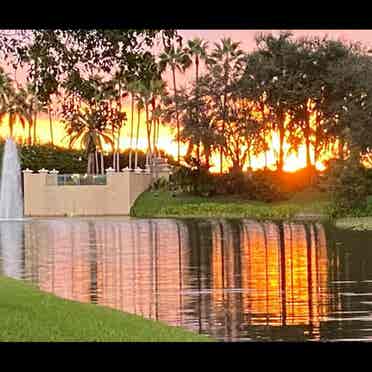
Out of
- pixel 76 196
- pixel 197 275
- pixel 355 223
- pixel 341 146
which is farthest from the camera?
pixel 76 196

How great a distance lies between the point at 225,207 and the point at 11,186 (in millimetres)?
16445

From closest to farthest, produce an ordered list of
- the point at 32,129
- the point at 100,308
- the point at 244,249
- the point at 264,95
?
1. the point at 100,308
2. the point at 244,249
3. the point at 264,95
4. the point at 32,129

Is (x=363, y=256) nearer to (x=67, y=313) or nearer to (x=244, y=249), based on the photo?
(x=244, y=249)

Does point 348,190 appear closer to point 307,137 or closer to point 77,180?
point 307,137

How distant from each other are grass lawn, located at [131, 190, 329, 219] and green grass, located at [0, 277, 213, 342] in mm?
41485

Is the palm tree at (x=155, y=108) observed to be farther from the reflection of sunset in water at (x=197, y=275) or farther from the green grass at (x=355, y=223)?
the reflection of sunset in water at (x=197, y=275)

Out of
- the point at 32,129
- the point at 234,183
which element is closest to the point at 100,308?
the point at 234,183

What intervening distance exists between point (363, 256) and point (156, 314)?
40.7 ft

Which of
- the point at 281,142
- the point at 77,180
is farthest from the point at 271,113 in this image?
the point at 77,180

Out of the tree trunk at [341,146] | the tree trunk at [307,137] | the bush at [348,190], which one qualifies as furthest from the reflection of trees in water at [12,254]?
the tree trunk at [307,137]

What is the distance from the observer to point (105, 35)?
1043 centimetres

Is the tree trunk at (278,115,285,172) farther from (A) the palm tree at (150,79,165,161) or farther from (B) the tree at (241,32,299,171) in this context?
(A) the palm tree at (150,79,165,161)

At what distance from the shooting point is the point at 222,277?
20844 millimetres

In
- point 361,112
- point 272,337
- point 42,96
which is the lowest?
point 272,337
